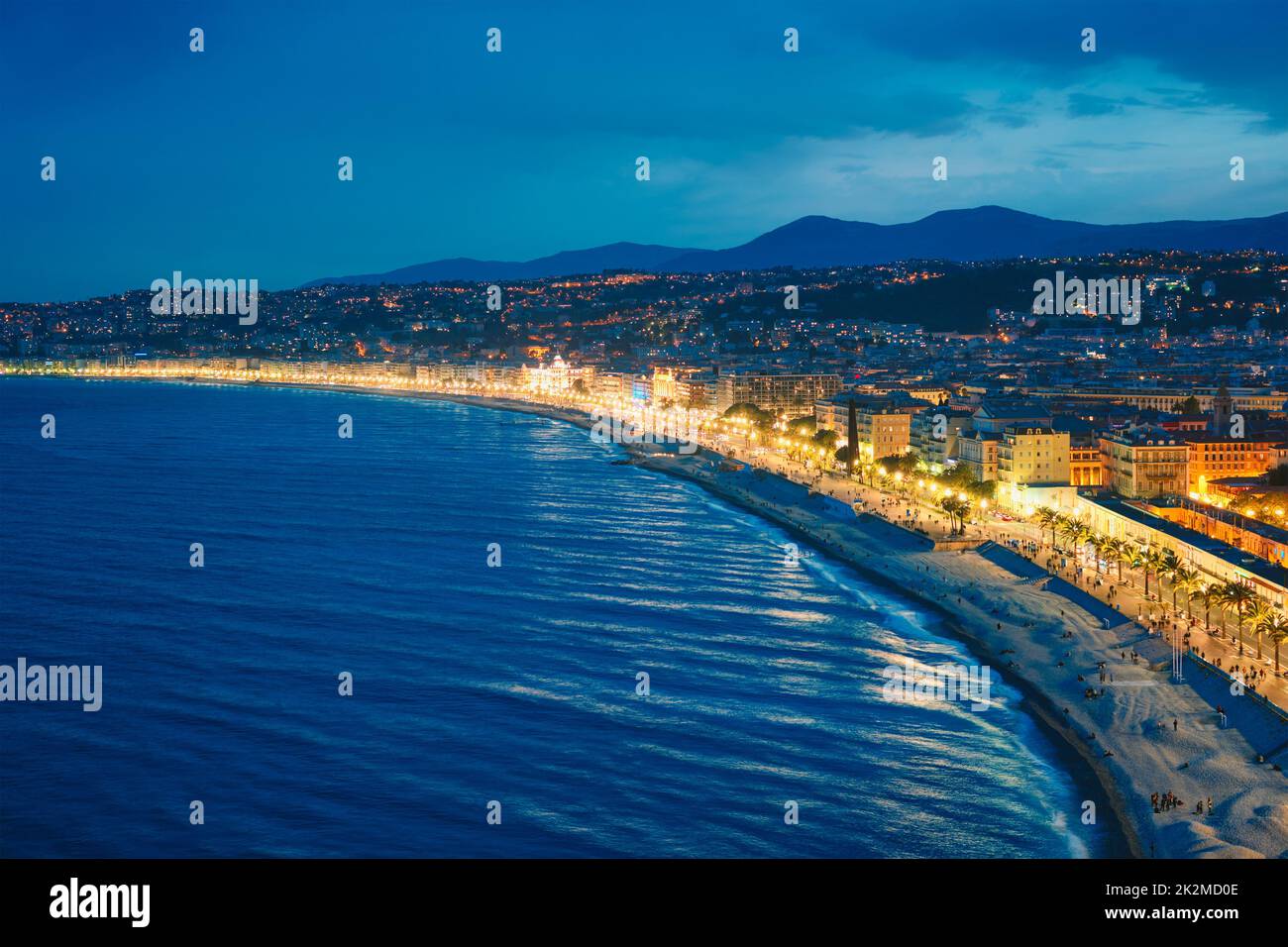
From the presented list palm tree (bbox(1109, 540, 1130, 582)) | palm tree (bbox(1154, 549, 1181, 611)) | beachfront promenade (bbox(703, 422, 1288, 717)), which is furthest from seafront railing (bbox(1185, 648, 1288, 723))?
palm tree (bbox(1109, 540, 1130, 582))

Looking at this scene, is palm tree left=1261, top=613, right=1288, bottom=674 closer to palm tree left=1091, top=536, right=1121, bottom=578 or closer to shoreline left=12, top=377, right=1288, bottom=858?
shoreline left=12, top=377, right=1288, bottom=858

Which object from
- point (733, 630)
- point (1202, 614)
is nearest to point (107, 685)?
point (733, 630)

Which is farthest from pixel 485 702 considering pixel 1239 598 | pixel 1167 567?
pixel 1167 567

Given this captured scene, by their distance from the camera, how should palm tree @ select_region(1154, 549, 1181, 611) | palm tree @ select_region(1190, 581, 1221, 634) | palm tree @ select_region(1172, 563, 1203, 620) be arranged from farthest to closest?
palm tree @ select_region(1154, 549, 1181, 611) < palm tree @ select_region(1172, 563, 1203, 620) < palm tree @ select_region(1190, 581, 1221, 634)

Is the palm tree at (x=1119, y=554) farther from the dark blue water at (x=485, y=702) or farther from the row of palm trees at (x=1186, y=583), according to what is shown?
the dark blue water at (x=485, y=702)

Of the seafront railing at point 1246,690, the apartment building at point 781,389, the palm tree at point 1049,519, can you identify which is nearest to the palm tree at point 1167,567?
the seafront railing at point 1246,690
